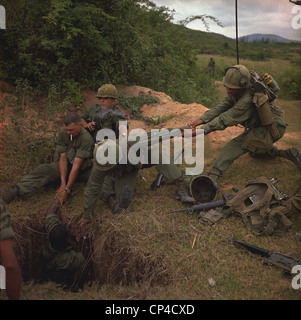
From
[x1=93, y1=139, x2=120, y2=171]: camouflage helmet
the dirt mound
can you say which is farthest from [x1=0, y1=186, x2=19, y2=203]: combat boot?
the dirt mound

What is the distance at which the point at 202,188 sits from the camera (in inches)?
185

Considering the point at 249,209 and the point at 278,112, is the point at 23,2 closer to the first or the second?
the point at 278,112

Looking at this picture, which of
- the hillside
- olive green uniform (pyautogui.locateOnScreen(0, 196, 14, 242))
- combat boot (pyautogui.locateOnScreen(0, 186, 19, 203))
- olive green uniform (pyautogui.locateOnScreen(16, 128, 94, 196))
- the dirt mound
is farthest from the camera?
the dirt mound

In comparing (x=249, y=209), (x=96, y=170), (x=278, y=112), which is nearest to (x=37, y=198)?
(x=96, y=170)

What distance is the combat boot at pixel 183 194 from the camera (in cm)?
442

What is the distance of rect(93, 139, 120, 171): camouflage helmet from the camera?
386 centimetres

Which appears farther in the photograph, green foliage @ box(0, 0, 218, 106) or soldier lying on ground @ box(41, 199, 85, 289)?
green foliage @ box(0, 0, 218, 106)

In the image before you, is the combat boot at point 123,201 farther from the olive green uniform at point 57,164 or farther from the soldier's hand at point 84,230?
the olive green uniform at point 57,164

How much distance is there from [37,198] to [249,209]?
9.47ft

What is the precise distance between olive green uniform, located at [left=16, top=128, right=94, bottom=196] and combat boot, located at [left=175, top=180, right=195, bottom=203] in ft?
4.33

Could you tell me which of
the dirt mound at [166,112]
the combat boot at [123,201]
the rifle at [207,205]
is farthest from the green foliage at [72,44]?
the rifle at [207,205]

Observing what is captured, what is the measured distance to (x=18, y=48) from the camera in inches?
281

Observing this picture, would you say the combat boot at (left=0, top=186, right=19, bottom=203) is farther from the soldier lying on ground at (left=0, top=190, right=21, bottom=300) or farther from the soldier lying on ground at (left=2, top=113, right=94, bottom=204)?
the soldier lying on ground at (left=0, top=190, right=21, bottom=300)

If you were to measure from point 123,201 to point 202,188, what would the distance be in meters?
1.11
